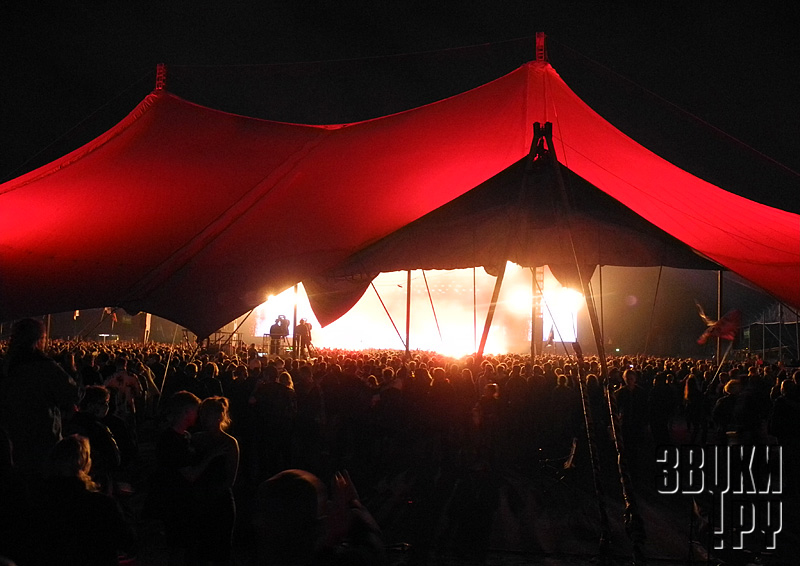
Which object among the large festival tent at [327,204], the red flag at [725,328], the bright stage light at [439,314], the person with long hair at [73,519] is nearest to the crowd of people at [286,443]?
the person with long hair at [73,519]

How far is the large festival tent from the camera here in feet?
18.1

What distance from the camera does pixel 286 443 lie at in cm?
819

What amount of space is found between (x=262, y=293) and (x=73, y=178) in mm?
3580

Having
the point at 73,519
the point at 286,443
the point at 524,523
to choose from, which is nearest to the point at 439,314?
the point at 286,443

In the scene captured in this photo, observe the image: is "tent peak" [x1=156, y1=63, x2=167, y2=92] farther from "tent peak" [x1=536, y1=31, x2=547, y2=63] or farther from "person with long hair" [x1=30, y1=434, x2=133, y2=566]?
"person with long hair" [x1=30, y1=434, x2=133, y2=566]

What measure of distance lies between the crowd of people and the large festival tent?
1.14 meters

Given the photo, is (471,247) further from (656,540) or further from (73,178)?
(73,178)

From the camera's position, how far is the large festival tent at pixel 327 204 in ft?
18.1

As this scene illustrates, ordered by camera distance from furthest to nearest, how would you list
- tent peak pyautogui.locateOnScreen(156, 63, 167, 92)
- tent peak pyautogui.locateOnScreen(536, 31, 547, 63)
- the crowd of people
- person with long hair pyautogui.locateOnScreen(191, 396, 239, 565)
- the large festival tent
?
tent peak pyautogui.locateOnScreen(156, 63, 167, 92), tent peak pyautogui.locateOnScreen(536, 31, 547, 63), the large festival tent, person with long hair pyautogui.locateOnScreen(191, 396, 239, 565), the crowd of people

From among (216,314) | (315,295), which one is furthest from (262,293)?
(315,295)

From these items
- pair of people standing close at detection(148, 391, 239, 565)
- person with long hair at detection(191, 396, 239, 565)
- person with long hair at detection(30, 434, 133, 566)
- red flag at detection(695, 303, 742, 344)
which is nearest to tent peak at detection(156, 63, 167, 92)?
pair of people standing close at detection(148, 391, 239, 565)

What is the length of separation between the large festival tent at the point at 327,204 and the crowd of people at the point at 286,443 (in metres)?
1.14

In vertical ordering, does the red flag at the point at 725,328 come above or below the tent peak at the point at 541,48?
below

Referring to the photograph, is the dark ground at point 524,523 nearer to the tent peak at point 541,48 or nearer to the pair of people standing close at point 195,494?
the pair of people standing close at point 195,494
